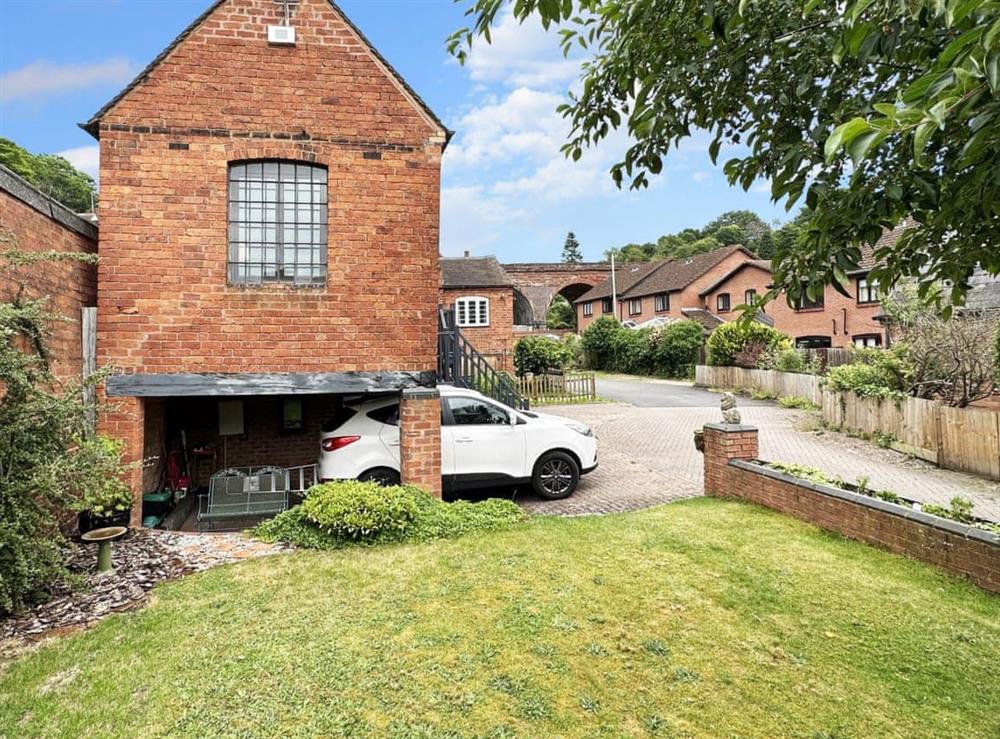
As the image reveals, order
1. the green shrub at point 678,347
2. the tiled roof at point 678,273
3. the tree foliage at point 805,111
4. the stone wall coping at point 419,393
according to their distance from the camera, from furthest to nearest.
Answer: the tiled roof at point 678,273 < the green shrub at point 678,347 < the stone wall coping at point 419,393 < the tree foliage at point 805,111

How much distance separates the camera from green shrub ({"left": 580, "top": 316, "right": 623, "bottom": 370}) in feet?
123

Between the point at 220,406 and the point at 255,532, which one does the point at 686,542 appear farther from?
the point at 220,406

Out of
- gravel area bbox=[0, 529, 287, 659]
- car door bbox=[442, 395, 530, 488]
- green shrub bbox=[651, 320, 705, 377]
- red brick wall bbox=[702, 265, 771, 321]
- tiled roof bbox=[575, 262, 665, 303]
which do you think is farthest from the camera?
tiled roof bbox=[575, 262, 665, 303]

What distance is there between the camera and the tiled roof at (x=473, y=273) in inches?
1083

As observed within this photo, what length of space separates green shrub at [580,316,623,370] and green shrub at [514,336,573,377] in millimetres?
12956

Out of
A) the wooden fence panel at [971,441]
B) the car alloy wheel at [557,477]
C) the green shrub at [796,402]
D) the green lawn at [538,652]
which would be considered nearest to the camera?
the green lawn at [538,652]

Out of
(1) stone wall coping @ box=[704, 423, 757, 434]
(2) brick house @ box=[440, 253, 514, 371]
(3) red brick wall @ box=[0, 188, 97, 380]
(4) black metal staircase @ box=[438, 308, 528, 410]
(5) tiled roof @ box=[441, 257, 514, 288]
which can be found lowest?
(1) stone wall coping @ box=[704, 423, 757, 434]

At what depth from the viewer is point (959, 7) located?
1.43 metres

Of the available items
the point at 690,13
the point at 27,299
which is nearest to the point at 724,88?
the point at 690,13

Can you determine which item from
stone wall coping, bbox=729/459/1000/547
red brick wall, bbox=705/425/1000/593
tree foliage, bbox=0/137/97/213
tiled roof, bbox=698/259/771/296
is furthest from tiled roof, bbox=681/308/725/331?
tree foliage, bbox=0/137/97/213

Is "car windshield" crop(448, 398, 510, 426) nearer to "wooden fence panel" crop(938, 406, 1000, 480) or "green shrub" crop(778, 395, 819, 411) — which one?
"wooden fence panel" crop(938, 406, 1000, 480)

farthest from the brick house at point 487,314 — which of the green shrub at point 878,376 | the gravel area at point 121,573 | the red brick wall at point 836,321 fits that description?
the gravel area at point 121,573

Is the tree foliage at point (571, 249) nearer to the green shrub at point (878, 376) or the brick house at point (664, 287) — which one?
the brick house at point (664, 287)

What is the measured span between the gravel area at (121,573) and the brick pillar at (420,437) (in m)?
1.90
